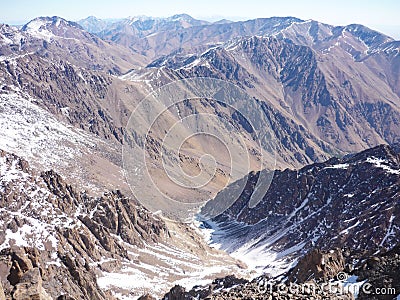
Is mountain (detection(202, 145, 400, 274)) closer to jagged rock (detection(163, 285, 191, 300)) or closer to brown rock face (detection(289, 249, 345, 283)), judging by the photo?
jagged rock (detection(163, 285, 191, 300))

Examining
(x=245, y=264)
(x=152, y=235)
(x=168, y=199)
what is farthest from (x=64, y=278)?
(x=168, y=199)

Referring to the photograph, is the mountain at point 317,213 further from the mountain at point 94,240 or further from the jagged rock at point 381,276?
the jagged rock at point 381,276

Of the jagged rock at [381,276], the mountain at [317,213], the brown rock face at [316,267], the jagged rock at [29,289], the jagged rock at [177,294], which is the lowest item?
the mountain at [317,213]

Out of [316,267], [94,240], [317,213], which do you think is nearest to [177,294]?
[316,267]

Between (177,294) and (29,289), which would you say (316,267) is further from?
(29,289)

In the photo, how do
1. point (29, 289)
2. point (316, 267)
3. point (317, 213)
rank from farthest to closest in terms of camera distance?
point (317, 213), point (316, 267), point (29, 289)

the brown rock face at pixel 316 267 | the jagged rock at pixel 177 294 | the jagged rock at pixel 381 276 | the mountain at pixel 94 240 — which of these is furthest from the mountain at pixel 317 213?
the jagged rock at pixel 381 276

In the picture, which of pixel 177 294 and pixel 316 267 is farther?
pixel 177 294

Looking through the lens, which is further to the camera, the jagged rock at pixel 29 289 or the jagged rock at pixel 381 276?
the jagged rock at pixel 381 276

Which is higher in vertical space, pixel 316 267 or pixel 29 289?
pixel 29 289

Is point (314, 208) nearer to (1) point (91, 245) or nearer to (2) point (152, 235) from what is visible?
(2) point (152, 235)

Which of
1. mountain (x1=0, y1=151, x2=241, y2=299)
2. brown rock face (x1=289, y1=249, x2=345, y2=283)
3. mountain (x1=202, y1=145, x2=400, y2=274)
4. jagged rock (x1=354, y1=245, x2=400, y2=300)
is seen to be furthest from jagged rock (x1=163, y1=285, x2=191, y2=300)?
mountain (x1=202, y1=145, x2=400, y2=274)
